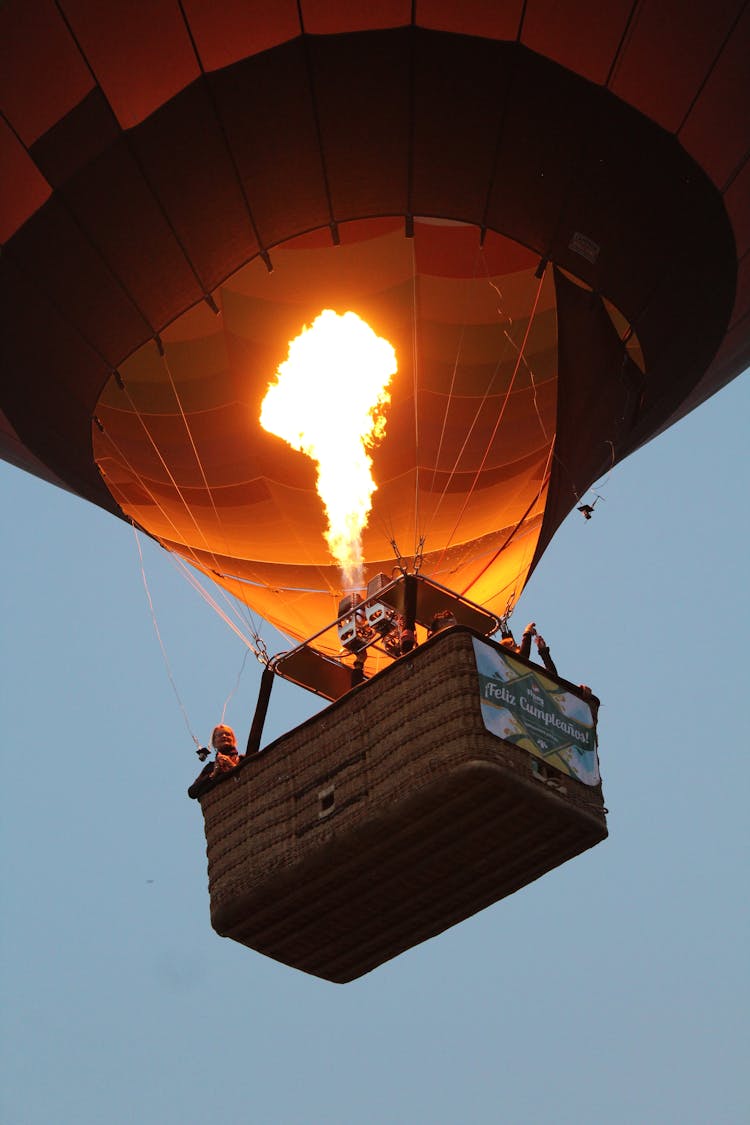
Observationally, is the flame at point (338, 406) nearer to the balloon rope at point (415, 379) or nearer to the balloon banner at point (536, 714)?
the balloon rope at point (415, 379)

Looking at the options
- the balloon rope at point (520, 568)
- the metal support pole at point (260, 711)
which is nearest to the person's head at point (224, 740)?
the metal support pole at point (260, 711)

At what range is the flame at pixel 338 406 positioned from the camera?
9.43m

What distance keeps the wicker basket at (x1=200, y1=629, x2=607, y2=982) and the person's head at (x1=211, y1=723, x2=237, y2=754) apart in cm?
24

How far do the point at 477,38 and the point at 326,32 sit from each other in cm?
60

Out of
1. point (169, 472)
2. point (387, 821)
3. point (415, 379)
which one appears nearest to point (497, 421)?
point (415, 379)

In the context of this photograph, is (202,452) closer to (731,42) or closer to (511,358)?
(511,358)

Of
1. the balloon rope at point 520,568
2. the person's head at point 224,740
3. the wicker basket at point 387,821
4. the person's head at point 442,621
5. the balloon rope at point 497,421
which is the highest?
the balloon rope at point 497,421

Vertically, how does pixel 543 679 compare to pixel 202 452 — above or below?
below

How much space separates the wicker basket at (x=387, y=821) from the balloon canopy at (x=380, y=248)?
171cm

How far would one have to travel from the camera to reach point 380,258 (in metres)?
9.16

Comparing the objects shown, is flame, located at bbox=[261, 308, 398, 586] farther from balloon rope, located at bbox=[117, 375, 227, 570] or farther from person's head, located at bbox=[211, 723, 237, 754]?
person's head, located at bbox=[211, 723, 237, 754]

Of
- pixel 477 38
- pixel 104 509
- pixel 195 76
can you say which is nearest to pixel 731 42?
pixel 477 38

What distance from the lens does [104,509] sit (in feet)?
32.8

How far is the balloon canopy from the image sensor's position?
8.09 m
